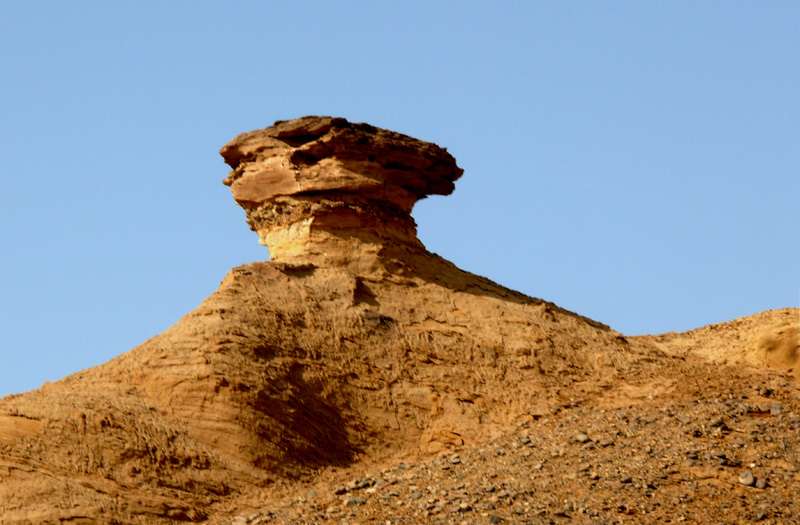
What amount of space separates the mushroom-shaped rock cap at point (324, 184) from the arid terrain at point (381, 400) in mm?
37

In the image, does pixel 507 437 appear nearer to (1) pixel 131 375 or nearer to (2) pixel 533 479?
(2) pixel 533 479

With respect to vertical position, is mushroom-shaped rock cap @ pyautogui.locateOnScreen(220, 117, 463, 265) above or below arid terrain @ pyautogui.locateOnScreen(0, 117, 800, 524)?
above

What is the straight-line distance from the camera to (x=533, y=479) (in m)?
17.4

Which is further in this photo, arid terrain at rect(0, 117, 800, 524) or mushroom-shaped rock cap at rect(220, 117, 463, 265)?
mushroom-shaped rock cap at rect(220, 117, 463, 265)

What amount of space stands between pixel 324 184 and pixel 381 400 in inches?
169

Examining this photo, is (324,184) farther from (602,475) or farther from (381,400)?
(602,475)

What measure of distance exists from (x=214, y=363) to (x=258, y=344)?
89cm

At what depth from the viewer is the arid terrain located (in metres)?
16.8

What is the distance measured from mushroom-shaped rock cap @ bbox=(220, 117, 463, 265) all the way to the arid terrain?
37mm

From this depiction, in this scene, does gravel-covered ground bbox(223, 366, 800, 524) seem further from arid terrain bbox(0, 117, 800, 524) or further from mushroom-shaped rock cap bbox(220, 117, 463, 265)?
mushroom-shaped rock cap bbox(220, 117, 463, 265)

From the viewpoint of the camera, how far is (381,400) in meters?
19.5

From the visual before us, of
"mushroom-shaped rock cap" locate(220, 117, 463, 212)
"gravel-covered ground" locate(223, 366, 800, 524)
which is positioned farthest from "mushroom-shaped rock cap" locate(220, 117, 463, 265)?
"gravel-covered ground" locate(223, 366, 800, 524)

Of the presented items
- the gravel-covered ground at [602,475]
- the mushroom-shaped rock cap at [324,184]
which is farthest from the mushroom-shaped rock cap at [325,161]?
the gravel-covered ground at [602,475]

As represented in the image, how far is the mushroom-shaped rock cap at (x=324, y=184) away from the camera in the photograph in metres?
21.9
